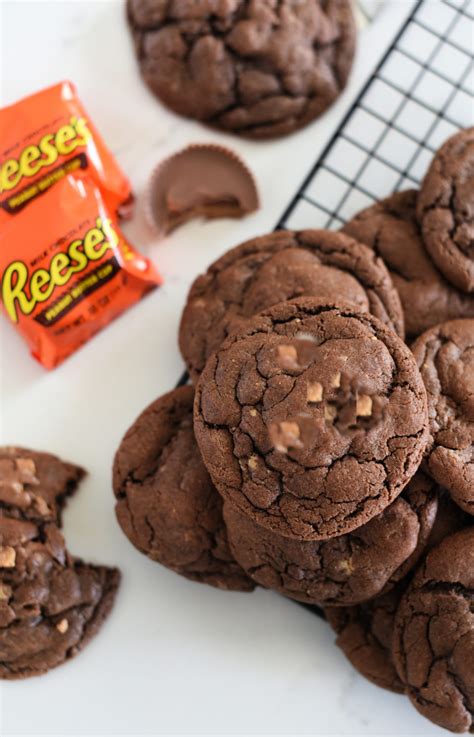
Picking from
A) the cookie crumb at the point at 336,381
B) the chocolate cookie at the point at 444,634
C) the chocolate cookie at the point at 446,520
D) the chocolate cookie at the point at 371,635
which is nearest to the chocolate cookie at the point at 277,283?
the cookie crumb at the point at 336,381

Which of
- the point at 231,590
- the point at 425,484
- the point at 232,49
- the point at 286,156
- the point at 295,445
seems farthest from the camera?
the point at 286,156

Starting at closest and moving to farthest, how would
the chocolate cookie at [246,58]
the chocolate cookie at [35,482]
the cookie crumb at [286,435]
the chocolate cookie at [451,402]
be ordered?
the cookie crumb at [286,435]
the chocolate cookie at [451,402]
the chocolate cookie at [35,482]
the chocolate cookie at [246,58]

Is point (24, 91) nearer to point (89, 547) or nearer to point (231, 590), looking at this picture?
point (89, 547)

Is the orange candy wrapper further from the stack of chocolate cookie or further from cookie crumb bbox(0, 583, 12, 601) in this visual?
cookie crumb bbox(0, 583, 12, 601)

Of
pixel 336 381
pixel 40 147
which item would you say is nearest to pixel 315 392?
pixel 336 381

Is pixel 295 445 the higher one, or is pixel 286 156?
pixel 286 156

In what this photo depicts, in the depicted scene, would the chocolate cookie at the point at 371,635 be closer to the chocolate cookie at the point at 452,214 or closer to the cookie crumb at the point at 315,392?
the cookie crumb at the point at 315,392

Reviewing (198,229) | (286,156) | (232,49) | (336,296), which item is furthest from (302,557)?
(232,49)

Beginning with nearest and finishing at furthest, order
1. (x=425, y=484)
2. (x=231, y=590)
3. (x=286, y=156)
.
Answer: (x=425, y=484) < (x=231, y=590) < (x=286, y=156)
